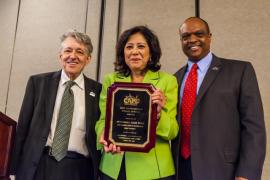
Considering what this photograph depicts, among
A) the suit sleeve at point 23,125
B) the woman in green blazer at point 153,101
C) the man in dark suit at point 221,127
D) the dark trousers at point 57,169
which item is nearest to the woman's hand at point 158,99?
the woman in green blazer at point 153,101

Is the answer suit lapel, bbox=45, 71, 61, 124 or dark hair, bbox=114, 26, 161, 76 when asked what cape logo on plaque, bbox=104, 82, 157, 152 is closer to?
dark hair, bbox=114, 26, 161, 76

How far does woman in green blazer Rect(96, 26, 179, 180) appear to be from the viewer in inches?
63.8

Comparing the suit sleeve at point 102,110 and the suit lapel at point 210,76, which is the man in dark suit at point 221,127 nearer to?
the suit lapel at point 210,76

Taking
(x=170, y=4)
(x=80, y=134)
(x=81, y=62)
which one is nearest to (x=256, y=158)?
(x=80, y=134)

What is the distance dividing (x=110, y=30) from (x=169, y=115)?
69.5 inches

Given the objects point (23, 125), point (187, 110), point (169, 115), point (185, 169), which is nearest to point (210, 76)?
point (187, 110)

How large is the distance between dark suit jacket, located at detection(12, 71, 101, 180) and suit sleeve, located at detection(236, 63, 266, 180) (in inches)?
35.5

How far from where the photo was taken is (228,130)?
5.76 ft

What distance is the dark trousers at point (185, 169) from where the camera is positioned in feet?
5.81

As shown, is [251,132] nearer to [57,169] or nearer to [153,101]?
[153,101]

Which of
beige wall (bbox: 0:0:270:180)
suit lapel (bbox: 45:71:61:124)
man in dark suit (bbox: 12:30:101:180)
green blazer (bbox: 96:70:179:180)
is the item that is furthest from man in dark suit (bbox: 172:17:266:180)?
beige wall (bbox: 0:0:270:180)

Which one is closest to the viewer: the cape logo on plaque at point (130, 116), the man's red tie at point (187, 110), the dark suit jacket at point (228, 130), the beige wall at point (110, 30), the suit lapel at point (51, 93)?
the cape logo on plaque at point (130, 116)

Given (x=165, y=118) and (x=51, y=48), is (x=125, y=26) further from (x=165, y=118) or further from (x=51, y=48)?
(x=165, y=118)

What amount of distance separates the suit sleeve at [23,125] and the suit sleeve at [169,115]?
87 cm
